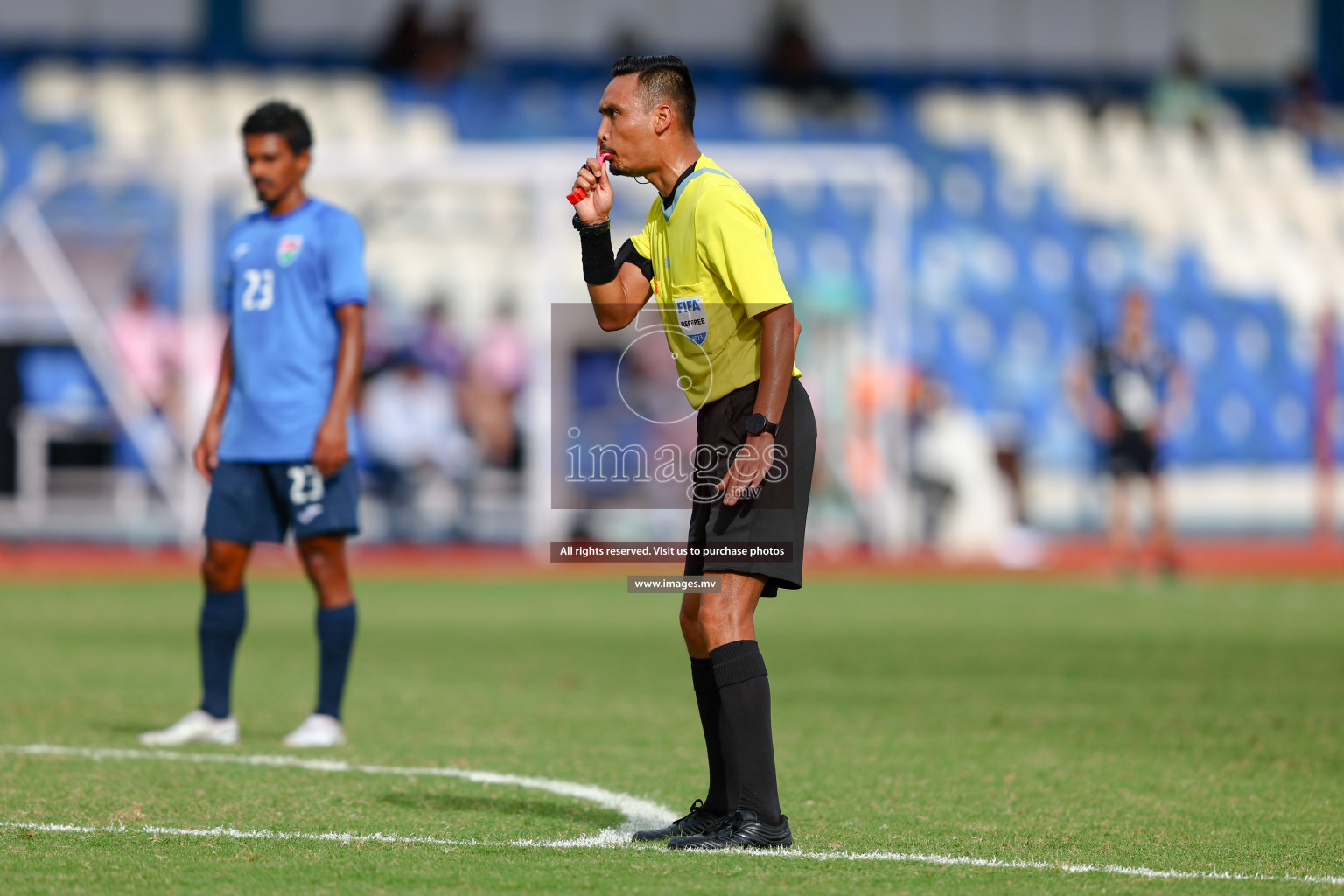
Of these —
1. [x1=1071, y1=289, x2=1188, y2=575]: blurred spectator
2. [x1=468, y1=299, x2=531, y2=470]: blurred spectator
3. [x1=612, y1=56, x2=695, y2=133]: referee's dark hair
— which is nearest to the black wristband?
[x1=612, y1=56, x2=695, y2=133]: referee's dark hair

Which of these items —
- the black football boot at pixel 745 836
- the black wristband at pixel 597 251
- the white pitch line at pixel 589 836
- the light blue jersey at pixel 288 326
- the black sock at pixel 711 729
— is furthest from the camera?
the light blue jersey at pixel 288 326

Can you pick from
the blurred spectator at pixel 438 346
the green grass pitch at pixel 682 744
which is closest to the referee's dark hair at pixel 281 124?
the green grass pitch at pixel 682 744

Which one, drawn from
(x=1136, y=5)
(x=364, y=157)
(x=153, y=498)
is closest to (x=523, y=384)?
(x=364, y=157)

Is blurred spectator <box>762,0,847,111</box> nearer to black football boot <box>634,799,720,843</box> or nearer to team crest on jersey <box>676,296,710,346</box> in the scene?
team crest on jersey <box>676,296,710,346</box>

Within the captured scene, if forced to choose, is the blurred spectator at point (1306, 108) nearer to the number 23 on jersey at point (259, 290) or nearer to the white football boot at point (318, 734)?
the number 23 on jersey at point (259, 290)

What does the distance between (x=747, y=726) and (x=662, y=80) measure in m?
1.68

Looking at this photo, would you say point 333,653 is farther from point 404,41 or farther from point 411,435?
point 404,41

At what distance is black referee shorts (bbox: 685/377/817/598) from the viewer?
14.5 feet

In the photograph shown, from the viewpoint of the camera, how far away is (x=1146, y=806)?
506cm

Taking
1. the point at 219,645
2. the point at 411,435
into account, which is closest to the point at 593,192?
the point at 219,645

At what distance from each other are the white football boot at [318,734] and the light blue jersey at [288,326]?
0.93 metres

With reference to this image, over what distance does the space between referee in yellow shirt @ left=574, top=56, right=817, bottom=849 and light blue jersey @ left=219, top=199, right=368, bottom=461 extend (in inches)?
74.8

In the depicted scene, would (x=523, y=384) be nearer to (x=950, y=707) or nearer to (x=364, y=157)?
(x=364, y=157)

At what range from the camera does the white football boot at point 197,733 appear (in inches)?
239
